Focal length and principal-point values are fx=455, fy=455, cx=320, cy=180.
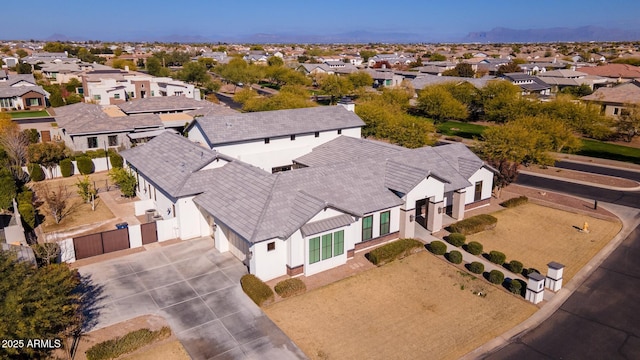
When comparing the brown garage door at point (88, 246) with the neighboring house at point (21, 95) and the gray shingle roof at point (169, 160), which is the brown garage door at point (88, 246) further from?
the neighboring house at point (21, 95)

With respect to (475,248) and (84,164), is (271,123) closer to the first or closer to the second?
(84,164)

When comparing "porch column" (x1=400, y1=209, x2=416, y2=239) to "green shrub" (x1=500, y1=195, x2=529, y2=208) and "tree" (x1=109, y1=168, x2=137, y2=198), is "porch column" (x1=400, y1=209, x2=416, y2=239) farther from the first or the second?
"tree" (x1=109, y1=168, x2=137, y2=198)

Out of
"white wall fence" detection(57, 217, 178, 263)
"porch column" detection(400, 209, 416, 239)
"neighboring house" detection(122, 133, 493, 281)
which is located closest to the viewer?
"neighboring house" detection(122, 133, 493, 281)

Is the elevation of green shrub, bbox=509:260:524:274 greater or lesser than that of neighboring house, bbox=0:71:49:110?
lesser

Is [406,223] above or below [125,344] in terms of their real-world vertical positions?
above

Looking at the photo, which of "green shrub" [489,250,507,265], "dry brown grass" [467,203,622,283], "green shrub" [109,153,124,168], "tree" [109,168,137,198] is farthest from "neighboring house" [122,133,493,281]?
"green shrub" [109,153,124,168]

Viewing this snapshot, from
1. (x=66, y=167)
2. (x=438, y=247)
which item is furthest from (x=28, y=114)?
(x=438, y=247)

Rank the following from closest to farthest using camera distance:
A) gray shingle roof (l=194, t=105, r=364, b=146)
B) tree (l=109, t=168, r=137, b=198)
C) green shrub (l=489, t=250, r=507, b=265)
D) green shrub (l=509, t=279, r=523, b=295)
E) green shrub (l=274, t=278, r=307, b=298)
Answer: green shrub (l=274, t=278, r=307, b=298) → green shrub (l=509, t=279, r=523, b=295) → green shrub (l=489, t=250, r=507, b=265) → tree (l=109, t=168, r=137, b=198) → gray shingle roof (l=194, t=105, r=364, b=146)
